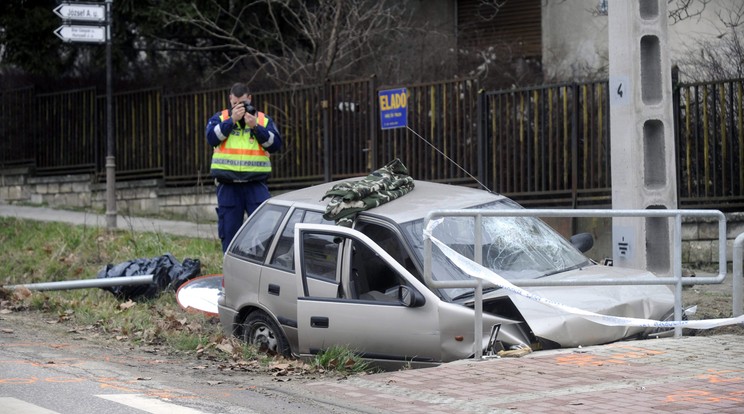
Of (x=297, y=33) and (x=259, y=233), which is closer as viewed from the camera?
(x=259, y=233)

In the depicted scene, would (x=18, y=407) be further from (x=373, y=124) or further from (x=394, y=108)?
(x=373, y=124)

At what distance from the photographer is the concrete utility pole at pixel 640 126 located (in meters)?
10.0

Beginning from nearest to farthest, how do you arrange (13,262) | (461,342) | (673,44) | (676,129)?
(461,342) → (676,129) → (13,262) → (673,44)

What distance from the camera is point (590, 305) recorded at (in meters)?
8.30

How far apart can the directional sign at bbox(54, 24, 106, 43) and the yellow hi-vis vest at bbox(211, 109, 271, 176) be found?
5281mm

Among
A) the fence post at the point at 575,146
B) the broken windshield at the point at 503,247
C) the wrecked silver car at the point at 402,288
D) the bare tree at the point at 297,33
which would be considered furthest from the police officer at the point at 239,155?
the bare tree at the point at 297,33

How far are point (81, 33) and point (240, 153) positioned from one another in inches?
219

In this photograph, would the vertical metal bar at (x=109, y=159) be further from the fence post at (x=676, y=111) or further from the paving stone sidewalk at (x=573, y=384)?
the paving stone sidewalk at (x=573, y=384)

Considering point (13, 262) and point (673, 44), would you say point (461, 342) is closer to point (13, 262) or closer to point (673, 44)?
point (13, 262)

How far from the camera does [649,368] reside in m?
7.42

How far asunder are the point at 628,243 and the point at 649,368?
2.82 metres

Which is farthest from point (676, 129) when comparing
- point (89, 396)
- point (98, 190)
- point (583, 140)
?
point (98, 190)

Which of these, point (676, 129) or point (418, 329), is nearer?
point (418, 329)

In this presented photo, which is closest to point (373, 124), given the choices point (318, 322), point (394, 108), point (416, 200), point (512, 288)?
point (394, 108)
